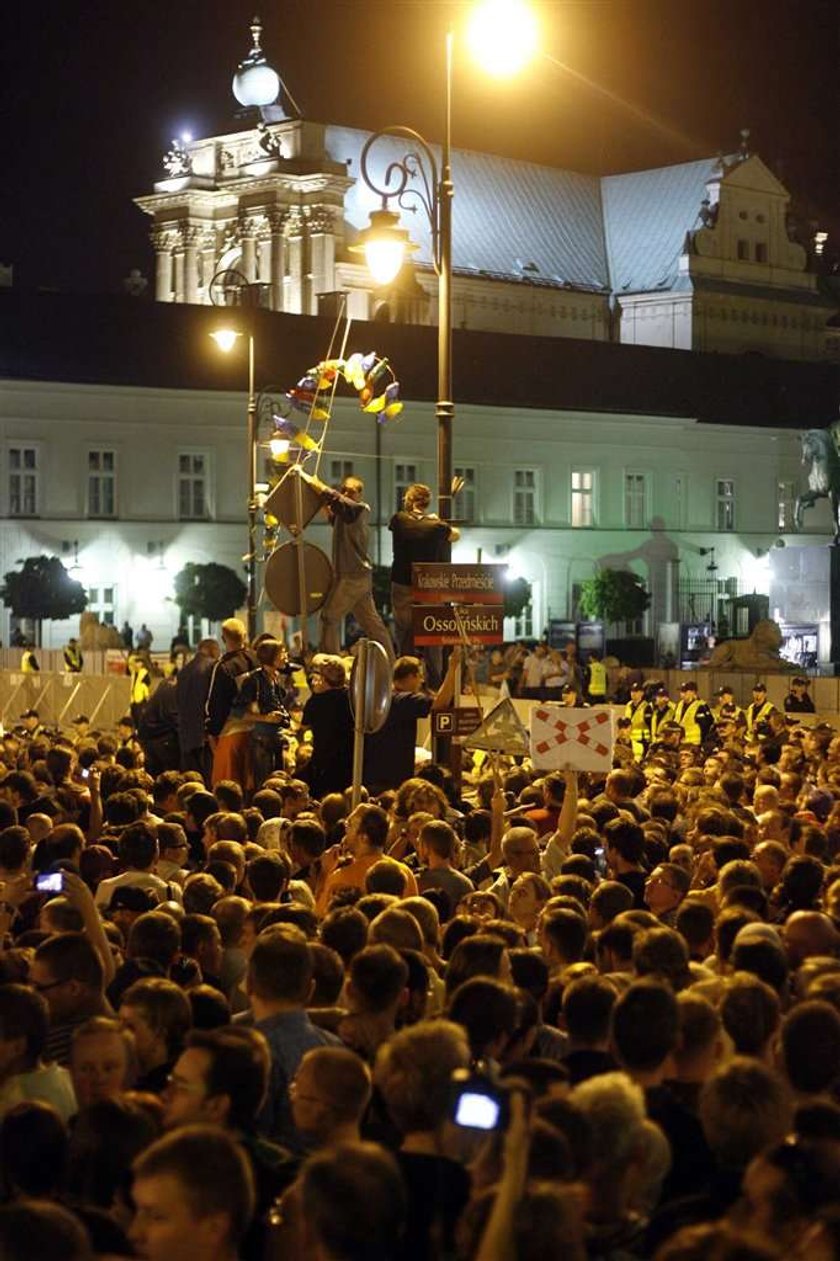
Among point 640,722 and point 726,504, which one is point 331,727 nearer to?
point 640,722

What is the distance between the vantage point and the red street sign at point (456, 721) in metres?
15.6

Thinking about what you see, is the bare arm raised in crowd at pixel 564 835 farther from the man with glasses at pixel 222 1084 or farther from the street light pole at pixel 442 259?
the man with glasses at pixel 222 1084

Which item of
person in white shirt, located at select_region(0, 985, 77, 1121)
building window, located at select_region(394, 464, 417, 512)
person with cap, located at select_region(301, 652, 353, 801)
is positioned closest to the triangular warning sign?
person with cap, located at select_region(301, 652, 353, 801)

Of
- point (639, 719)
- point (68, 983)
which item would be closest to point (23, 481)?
point (639, 719)

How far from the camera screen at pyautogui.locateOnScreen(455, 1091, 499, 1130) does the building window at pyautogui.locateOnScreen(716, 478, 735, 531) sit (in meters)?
75.3

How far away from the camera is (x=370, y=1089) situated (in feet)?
20.9

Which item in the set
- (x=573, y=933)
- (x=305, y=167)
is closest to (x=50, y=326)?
(x=305, y=167)

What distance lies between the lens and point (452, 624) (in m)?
15.3

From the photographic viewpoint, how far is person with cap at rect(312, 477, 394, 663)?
16984 mm

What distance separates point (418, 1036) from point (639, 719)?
19813 millimetres

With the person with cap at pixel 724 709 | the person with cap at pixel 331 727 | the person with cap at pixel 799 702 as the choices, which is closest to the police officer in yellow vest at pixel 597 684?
the person with cap at pixel 799 702

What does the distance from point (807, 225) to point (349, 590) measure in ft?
290

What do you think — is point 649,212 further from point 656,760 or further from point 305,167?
point 656,760

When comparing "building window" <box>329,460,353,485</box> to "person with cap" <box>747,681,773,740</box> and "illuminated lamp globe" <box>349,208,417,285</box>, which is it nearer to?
"person with cap" <box>747,681,773,740</box>
